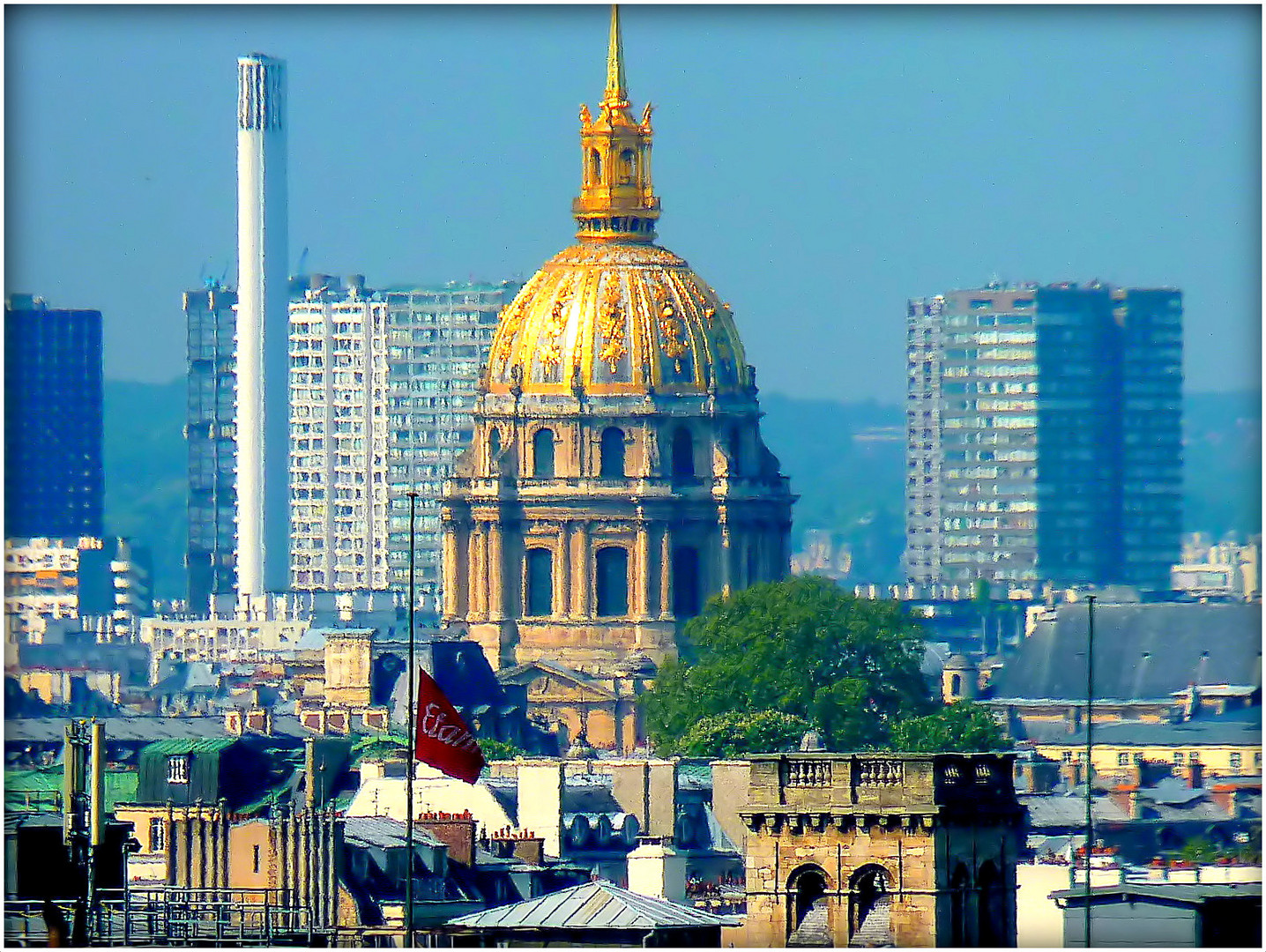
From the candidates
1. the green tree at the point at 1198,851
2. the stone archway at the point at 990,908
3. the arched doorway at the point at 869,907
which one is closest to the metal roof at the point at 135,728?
the green tree at the point at 1198,851

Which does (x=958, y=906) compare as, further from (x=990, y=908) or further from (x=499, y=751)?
(x=499, y=751)

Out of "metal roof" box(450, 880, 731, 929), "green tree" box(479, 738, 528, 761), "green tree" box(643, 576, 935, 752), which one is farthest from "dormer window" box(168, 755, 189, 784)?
"metal roof" box(450, 880, 731, 929)

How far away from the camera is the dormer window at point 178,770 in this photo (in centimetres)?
12288

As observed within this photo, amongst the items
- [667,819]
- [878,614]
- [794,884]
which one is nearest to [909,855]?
[794,884]

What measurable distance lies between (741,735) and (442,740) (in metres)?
60.6

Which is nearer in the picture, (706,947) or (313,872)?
(706,947)

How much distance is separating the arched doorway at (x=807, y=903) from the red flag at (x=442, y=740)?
5566mm

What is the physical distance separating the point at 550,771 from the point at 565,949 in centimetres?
4732

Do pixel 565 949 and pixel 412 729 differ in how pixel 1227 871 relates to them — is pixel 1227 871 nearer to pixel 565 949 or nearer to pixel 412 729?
pixel 412 729

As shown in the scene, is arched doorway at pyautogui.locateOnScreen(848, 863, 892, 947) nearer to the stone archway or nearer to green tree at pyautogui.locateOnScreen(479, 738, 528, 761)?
the stone archway

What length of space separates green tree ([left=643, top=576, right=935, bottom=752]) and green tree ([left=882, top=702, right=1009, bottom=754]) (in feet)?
5.84

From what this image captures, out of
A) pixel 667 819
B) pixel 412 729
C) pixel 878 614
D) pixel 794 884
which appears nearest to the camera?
pixel 794 884

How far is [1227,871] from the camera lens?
96.4 m

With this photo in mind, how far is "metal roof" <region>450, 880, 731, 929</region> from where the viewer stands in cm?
7875
